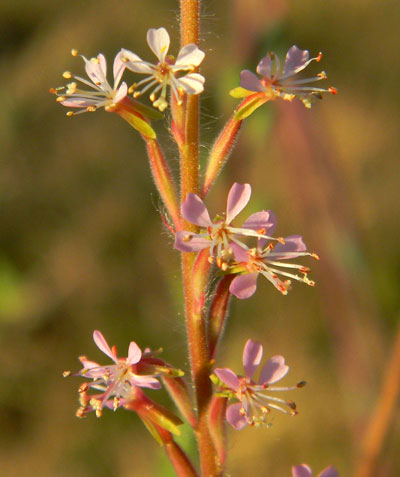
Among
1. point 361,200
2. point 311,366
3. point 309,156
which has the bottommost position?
point 311,366

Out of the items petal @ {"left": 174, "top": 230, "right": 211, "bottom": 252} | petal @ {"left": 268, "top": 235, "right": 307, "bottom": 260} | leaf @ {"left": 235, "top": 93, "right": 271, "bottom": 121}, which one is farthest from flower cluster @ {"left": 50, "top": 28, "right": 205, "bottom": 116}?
petal @ {"left": 268, "top": 235, "right": 307, "bottom": 260}

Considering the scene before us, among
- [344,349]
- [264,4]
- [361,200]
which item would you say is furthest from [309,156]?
[361,200]

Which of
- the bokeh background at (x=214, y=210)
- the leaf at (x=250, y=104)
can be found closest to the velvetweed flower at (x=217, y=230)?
the leaf at (x=250, y=104)

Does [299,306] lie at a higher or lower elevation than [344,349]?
lower

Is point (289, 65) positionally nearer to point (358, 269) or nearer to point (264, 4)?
point (264, 4)

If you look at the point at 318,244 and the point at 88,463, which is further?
the point at 88,463

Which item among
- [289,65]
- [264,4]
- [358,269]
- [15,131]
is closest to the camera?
[289,65]

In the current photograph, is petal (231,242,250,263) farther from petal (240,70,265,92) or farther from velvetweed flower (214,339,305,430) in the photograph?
petal (240,70,265,92)
